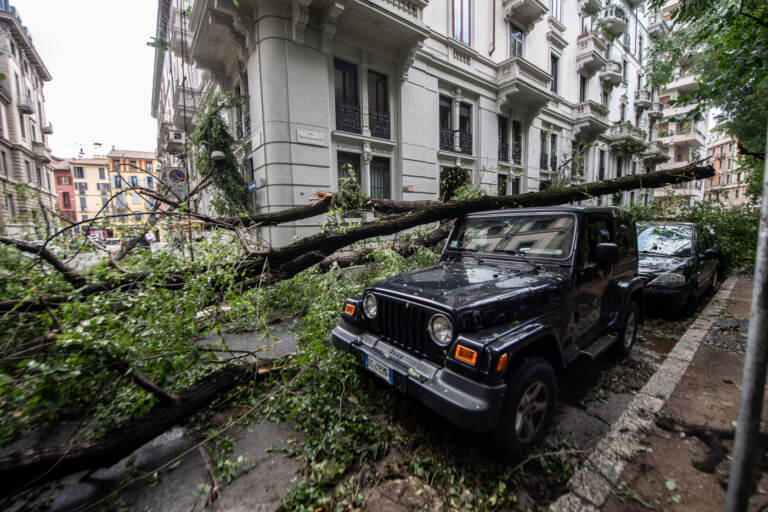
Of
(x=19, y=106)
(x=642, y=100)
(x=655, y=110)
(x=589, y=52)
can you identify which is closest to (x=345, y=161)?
(x=589, y=52)

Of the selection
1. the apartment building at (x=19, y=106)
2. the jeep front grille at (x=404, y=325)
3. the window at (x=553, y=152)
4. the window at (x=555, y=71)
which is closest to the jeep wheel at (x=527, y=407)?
the jeep front grille at (x=404, y=325)

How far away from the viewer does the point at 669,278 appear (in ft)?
17.6

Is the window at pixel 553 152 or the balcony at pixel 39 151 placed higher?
the balcony at pixel 39 151

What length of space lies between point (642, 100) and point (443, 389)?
34.4m

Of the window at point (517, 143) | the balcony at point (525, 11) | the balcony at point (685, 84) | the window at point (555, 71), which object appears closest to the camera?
the balcony at point (525, 11)

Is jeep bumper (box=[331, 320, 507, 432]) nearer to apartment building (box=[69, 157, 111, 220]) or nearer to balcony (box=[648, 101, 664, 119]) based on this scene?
balcony (box=[648, 101, 664, 119])

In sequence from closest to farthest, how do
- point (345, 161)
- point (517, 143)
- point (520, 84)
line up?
point (345, 161), point (520, 84), point (517, 143)

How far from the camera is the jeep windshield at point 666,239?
5.98 meters

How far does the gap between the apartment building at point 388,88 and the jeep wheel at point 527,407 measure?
6.73 meters

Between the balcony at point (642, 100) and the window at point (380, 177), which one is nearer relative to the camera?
the window at point (380, 177)

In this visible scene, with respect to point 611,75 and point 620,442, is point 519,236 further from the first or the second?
point 611,75

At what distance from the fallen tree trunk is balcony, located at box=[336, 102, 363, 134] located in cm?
957

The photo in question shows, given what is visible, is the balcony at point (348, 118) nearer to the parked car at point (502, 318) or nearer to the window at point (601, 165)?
the parked car at point (502, 318)

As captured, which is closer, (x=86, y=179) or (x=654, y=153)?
(x=654, y=153)
